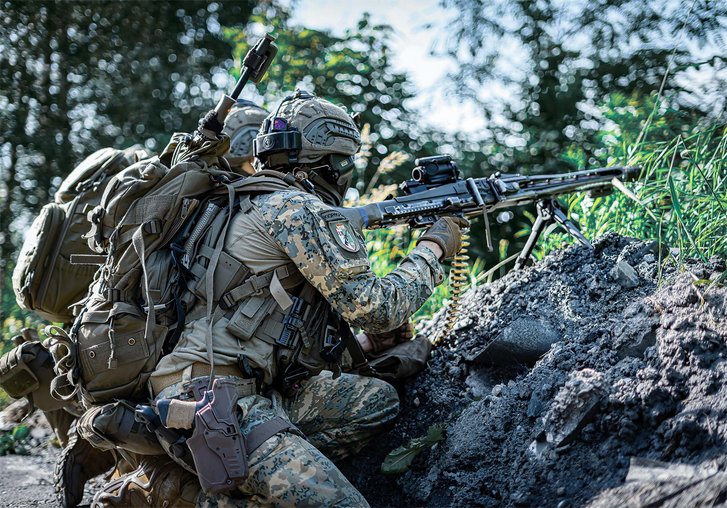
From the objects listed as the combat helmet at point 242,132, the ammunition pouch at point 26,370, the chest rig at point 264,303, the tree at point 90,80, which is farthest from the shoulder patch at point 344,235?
the tree at point 90,80

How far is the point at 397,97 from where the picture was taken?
8.18m

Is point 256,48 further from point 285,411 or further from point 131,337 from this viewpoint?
point 285,411

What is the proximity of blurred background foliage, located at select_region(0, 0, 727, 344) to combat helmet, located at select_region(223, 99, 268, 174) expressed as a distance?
4.73 ft

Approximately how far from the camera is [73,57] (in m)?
11.5

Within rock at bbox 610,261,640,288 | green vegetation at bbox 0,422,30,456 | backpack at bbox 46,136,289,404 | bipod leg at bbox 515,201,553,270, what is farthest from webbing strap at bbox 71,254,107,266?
rock at bbox 610,261,640,288

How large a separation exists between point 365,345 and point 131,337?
1.50 m

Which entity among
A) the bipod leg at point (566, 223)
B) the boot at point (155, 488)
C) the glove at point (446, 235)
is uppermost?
the bipod leg at point (566, 223)

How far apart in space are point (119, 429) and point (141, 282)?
2.18 feet

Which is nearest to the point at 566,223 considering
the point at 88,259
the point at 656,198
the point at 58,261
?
the point at 656,198

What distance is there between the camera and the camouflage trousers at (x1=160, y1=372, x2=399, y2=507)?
308cm

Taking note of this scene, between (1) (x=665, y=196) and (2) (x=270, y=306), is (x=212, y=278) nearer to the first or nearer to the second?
(2) (x=270, y=306)

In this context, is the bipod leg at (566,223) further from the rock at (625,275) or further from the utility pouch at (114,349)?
the utility pouch at (114,349)

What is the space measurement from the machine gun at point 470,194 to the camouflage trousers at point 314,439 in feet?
2.96

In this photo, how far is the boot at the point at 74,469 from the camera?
4.29 meters
